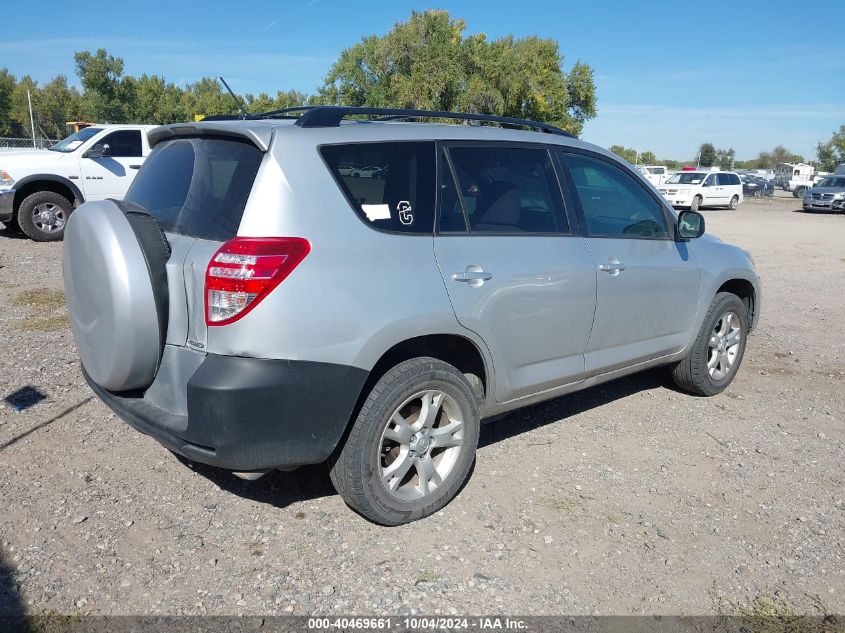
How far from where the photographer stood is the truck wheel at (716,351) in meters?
5.09

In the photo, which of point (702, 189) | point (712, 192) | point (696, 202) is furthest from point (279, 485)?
point (712, 192)

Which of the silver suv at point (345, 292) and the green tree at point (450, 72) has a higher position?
the green tree at point (450, 72)

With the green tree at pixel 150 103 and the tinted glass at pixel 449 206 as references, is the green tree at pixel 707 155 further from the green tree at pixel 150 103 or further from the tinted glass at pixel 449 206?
the tinted glass at pixel 449 206

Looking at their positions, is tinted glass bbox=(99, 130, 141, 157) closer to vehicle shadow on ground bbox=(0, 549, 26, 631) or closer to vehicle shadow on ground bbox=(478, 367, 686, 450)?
vehicle shadow on ground bbox=(478, 367, 686, 450)

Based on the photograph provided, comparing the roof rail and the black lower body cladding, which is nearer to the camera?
the black lower body cladding

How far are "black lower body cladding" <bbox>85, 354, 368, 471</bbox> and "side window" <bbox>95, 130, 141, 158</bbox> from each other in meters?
10.6

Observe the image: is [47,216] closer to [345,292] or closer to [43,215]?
[43,215]

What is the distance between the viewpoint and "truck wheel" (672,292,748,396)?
5.09 meters

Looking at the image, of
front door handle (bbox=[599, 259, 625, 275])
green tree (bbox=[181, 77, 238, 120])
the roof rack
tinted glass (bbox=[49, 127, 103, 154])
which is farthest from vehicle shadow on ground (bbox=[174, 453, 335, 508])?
green tree (bbox=[181, 77, 238, 120])

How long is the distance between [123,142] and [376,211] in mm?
10748

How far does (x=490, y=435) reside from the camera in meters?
4.54

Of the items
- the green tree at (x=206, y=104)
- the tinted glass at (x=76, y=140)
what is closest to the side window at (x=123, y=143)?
the tinted glass at (x=76, y=140)

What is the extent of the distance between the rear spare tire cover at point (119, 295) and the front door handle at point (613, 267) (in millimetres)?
2390

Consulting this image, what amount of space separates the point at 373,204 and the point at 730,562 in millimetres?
2266
